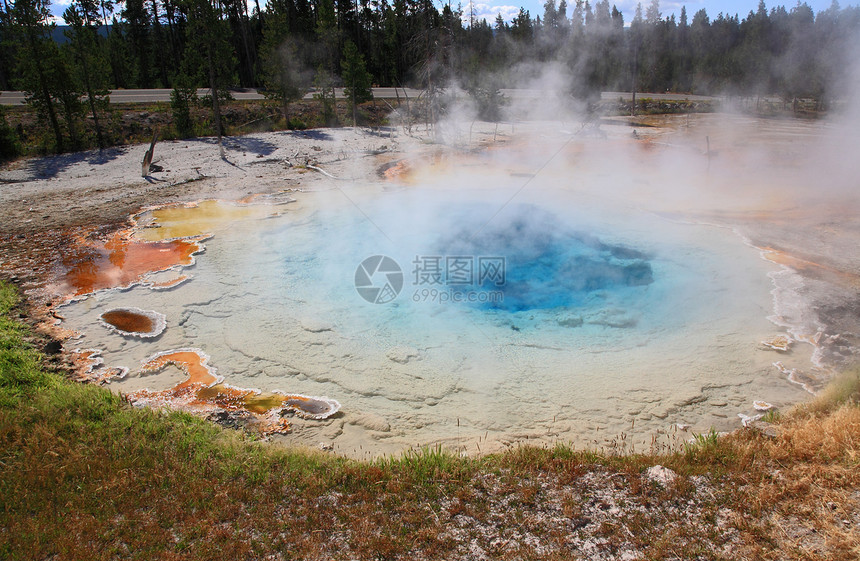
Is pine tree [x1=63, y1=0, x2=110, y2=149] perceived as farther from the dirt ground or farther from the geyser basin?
the geyser basin

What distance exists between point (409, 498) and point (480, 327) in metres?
3.16

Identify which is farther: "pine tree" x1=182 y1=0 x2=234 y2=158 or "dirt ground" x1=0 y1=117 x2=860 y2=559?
"pine tree" x1=182 y1=0 x2=234 y2=158

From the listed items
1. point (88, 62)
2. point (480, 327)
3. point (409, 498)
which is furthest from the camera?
point (88, 62)

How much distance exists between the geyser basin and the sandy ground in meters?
0.72

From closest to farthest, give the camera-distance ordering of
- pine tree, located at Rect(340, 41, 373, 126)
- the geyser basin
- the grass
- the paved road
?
the grass, the geyser basin, pine tree, located at Rect(340, 41, 373, 126), the paved road

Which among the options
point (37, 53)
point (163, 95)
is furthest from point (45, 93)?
point (163, 95)

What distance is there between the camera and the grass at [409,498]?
3.08 meters

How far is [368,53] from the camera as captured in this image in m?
34.3

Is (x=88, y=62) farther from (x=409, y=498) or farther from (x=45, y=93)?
(x=409, y=498)

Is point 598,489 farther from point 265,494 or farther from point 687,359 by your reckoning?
point 687,359

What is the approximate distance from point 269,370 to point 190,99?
15680 mm

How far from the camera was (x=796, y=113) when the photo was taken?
27375 mm

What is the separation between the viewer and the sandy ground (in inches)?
280

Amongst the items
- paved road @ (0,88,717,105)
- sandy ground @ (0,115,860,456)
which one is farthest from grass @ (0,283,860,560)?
paved road @ (0,88,717,105)
